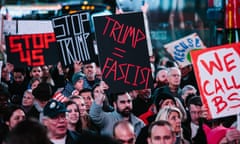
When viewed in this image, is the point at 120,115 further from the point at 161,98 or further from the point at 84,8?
the point at 84,8

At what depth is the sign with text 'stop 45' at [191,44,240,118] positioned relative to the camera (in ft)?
32.8

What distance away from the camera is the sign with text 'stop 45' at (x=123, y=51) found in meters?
11.2

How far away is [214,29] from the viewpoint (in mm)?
17531

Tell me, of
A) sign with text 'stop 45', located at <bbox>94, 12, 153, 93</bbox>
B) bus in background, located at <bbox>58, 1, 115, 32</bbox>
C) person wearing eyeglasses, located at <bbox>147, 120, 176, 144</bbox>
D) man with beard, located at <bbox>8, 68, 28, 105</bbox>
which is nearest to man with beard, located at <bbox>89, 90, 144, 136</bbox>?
sign with text 'stop 45', located at <bbox>94, 12, 153, 93</bbox>

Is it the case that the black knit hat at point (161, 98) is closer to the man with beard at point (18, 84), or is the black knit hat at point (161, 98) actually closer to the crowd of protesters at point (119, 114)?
the crowd of protesters at point (119, 114)

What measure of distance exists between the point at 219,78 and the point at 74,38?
10.6ft

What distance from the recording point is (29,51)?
49.7ft

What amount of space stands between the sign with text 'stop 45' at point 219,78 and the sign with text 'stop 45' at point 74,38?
2.78m

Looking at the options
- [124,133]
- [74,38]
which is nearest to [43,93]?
[74,38]

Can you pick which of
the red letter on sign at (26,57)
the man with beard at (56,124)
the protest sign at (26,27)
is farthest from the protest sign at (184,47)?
the man with beard at (56,124)

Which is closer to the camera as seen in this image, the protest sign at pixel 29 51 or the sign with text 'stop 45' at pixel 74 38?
the sign with text 'stop 45' at pixel 74 38

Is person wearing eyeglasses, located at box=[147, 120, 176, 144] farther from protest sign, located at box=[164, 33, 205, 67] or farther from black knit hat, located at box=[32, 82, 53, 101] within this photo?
protest sign, located at box=[164, 33, 205, 67]

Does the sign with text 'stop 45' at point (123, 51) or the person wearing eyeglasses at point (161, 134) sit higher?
the sign with text 'stop 45' at point (123, 51)

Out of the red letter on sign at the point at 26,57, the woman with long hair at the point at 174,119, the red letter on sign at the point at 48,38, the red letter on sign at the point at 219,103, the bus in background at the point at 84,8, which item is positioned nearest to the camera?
the woman with long hair at the point at 174,119
